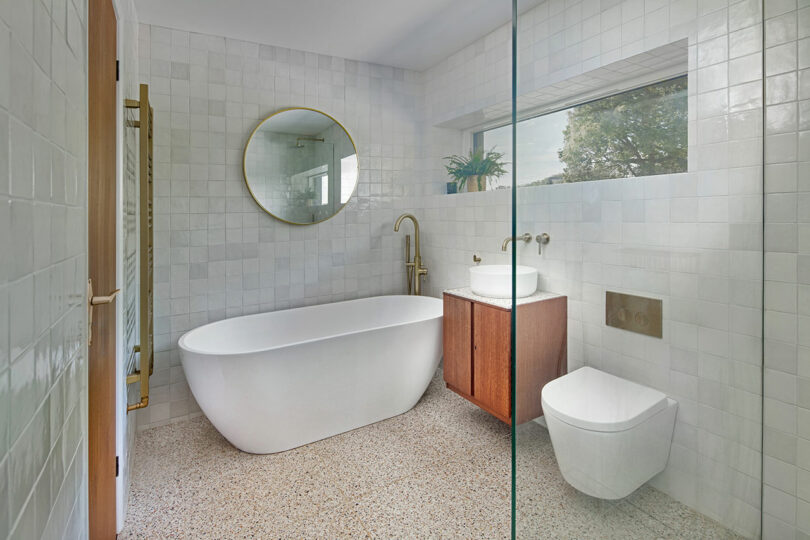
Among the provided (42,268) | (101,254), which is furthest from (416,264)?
(42,268)

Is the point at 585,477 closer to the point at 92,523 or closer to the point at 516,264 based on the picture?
the point at 516,264

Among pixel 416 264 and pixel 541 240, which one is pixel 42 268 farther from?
pixel 416 264

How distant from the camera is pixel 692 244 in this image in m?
0.85

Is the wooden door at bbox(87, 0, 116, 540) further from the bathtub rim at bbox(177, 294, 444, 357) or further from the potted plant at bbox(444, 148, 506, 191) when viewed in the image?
the potted plant at bbox(444, 148, 506, 191)

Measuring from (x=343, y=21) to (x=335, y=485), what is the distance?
2.66 metres

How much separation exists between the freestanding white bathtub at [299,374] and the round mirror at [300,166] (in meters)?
0.76

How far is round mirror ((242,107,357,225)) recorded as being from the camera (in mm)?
2986

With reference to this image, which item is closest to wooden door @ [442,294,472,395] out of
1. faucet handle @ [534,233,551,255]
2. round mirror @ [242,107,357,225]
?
round mirror @ [242,107,357,225]

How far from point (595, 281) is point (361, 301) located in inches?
101

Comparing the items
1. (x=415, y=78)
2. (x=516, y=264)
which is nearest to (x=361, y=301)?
(x=415, y=78)

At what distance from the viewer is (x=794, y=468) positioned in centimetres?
85

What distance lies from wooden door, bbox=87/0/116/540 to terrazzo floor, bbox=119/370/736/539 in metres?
0.39

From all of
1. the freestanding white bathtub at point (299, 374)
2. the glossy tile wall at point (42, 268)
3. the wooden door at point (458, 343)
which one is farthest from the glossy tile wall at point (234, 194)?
the glossy tile wall at point (42, 268)

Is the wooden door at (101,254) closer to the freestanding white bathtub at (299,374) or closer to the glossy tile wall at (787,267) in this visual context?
the freestanding white bathtub at (299,374)
